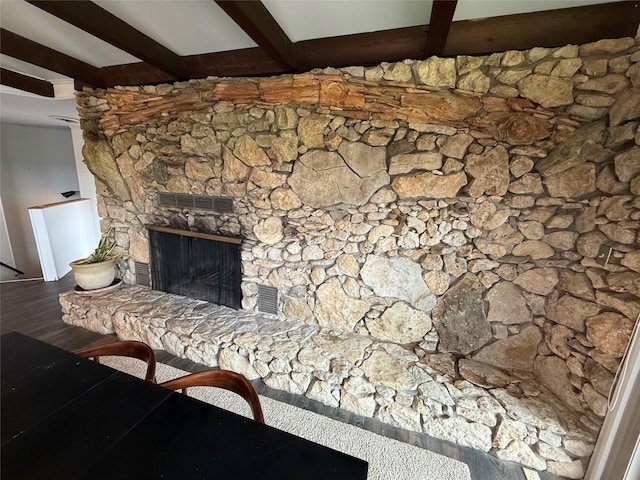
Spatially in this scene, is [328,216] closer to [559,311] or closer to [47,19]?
[559,311]

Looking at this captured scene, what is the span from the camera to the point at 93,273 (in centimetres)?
295

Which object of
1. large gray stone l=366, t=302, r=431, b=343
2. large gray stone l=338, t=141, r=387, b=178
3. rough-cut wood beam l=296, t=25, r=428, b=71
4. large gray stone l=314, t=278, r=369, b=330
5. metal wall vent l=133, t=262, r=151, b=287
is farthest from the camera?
metal wall vent l=133, t=262, r=151, b=287

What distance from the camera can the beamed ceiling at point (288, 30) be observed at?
1.55 metres

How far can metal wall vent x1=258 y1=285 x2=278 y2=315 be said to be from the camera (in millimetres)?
2586

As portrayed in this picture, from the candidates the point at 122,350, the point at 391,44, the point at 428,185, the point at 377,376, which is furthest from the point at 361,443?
the point at 391,44

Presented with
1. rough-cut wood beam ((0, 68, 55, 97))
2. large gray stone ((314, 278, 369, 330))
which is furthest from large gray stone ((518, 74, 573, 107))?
rough-cut wood beam ((0, 68, 55, 97))

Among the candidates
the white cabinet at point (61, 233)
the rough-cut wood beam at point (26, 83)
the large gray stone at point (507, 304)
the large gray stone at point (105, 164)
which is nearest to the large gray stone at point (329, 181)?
the large gray stone at point (507, 304)

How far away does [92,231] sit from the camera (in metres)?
4.66

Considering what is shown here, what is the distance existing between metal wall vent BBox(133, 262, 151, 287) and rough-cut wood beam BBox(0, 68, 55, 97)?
6.63 feet

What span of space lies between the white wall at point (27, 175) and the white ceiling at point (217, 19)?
14.2 feet

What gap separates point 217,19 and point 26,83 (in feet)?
A: 8.35

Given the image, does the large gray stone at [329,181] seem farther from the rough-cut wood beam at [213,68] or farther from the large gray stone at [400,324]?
the large gray stone at [400,324]

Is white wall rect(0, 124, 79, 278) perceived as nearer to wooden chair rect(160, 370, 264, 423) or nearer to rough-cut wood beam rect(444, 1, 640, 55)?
wooden chair rect(160, 370, 264, 423)

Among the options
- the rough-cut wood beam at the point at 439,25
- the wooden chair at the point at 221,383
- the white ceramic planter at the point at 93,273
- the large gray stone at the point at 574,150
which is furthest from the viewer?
the white ceramic planter at the point at 93,273
